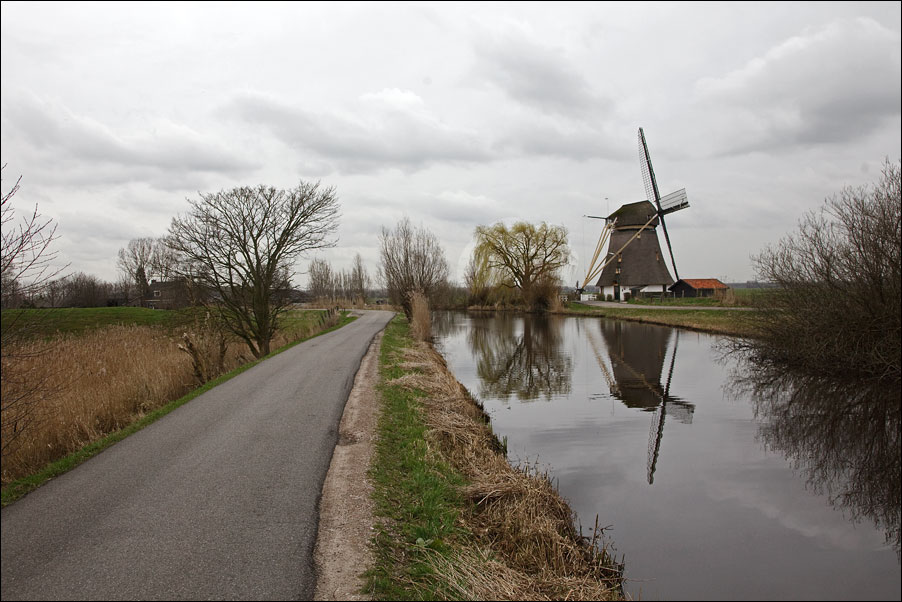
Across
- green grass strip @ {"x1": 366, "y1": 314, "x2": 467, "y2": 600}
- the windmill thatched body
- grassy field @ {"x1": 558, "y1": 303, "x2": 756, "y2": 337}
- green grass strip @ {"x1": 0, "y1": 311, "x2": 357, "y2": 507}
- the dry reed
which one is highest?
the windmill thatched body

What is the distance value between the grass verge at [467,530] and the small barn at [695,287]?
50.7 meters

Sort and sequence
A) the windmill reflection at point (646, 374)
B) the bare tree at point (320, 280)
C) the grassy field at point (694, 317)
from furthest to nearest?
the bare tree at point (320, 280)
the grassy field at point (694, 317)
the windmill reflection at point (646, 374)

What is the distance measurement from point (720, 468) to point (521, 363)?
38.4 ft

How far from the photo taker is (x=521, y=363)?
66.0ft

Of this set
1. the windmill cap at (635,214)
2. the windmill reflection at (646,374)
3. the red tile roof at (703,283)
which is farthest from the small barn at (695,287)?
the windmill reflection at (646,374)

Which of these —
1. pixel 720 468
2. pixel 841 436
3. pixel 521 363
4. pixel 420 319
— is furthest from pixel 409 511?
pixel 420 319

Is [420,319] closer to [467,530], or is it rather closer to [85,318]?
[85,318]

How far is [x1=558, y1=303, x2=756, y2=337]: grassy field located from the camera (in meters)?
24.9

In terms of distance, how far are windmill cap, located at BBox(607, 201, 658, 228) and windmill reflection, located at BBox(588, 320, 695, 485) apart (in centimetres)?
2667

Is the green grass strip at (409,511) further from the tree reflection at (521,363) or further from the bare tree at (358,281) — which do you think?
the bare tree at (358,281)

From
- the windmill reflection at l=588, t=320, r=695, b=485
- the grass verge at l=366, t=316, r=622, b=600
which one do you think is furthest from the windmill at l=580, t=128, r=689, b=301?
the grass verge at l=366, t=316, r=622, b=600

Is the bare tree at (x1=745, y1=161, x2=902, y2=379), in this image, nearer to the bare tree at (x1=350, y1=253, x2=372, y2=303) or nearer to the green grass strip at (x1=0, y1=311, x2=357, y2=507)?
the green grass strip at (x1=0, y1=311, x2=357, y2=507)

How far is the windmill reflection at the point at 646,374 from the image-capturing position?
11574 millimetres

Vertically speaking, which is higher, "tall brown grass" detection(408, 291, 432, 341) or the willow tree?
the willow tree
